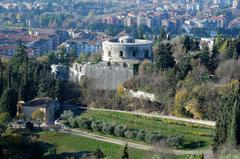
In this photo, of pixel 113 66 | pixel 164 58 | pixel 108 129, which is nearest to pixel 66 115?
pixel 108 129

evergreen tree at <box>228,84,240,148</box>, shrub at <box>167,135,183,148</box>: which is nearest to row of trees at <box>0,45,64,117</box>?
shrub at <box>167,135,183,148</box>

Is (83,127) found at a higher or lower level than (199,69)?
lower

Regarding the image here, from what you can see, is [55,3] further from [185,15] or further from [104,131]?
[104,131]

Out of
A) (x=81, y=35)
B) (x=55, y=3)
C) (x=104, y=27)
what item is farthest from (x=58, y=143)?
(x=55, y=3)

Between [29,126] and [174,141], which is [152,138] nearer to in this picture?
[174,141]

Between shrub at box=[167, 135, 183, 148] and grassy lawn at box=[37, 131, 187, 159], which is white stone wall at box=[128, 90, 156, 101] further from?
shrub at box=[167, 135, 183, 148]

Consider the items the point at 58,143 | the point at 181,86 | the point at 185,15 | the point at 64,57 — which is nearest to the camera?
the point at 58,143

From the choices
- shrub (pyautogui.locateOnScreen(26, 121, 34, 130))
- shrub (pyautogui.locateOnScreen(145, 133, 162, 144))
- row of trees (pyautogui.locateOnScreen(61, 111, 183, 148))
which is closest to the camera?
row of trees (pyautogui.locateOnScreen(61, 111, 183, 148))
